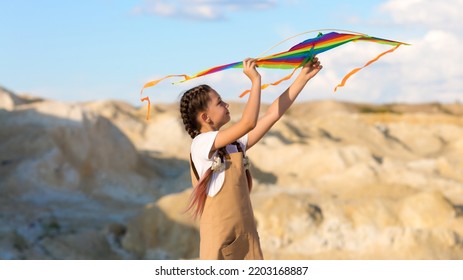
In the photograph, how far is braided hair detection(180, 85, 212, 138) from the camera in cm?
455

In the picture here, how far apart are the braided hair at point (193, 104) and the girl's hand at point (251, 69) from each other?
208 mm

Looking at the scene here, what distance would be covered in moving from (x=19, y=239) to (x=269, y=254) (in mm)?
6821

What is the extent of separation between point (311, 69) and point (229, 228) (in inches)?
33.0

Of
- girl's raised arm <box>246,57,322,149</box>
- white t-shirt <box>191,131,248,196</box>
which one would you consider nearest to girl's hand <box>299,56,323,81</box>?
girl's raised arm <box>246,57,322,149</box>

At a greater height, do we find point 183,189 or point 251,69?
point 251,69

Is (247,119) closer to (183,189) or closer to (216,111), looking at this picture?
(216,111)

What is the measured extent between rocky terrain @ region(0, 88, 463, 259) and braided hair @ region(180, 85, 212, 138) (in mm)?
5099

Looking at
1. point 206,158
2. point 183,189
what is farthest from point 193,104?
point 183,189

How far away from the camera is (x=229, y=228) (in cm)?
444

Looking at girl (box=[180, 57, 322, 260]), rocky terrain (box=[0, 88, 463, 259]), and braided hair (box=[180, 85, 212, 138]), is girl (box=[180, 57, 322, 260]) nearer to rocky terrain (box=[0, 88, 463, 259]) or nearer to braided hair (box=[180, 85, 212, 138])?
braided hair (box=[180, 85, 212, 138])

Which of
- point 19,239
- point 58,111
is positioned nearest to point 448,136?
point 58,111

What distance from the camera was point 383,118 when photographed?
61250 millimetres

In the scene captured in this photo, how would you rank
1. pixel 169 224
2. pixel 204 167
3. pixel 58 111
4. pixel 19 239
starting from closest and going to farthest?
pixel 204 167 → pixel 169 224 → pixel 19 239 → pixel 58 111
